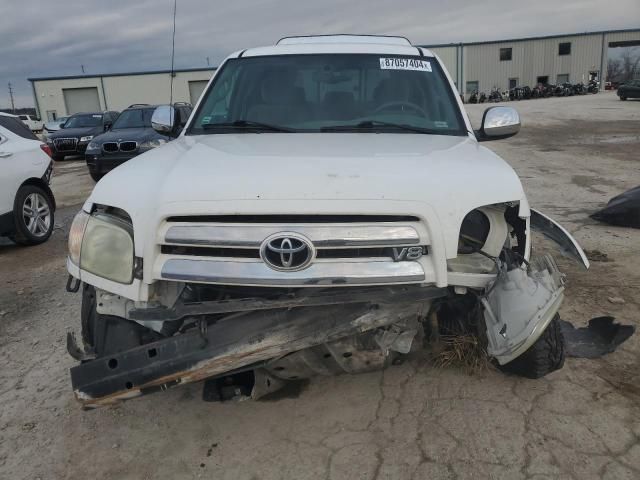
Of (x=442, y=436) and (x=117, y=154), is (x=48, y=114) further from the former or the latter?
(x=442, y=436)

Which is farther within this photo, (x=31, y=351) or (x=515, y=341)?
(x=31, y=351)

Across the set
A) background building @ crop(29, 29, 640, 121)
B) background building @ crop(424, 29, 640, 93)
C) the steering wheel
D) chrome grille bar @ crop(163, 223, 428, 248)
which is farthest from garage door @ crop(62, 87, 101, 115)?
chrome grille bar @ crop(163, 223, 428, 248)

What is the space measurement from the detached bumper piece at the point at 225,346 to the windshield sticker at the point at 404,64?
207cm

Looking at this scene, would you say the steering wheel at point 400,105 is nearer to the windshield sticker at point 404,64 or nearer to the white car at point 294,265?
the windshield sticker at point 404,64

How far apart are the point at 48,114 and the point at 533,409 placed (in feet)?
177

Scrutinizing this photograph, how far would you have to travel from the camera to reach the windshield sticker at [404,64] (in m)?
3.82

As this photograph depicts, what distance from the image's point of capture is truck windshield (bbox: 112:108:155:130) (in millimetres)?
12602

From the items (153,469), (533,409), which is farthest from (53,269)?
(533,409)

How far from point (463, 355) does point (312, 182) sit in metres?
1.62

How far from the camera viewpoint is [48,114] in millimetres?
48594

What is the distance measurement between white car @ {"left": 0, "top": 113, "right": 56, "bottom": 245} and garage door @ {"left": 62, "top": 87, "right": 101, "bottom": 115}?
45.7 m

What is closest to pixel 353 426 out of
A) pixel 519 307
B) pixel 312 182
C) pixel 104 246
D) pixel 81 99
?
pixel 519 307

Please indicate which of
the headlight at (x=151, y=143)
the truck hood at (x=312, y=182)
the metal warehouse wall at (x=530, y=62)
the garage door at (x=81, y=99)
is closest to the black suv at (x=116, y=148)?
the headlight at (x=151, y=143)

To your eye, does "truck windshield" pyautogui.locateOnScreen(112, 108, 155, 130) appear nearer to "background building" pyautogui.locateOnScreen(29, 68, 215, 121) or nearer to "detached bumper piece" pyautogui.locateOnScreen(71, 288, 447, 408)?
"detached bumper piece" pyautogui.locateOnScreen(71, 288, 447, 408)
